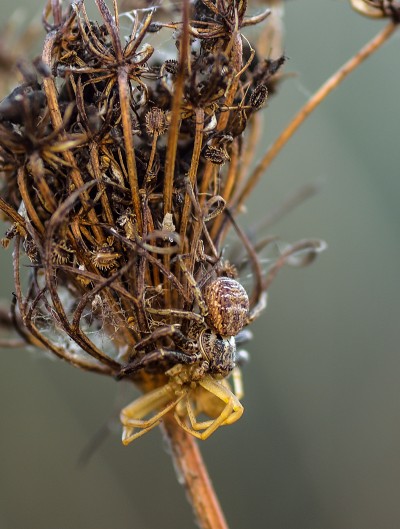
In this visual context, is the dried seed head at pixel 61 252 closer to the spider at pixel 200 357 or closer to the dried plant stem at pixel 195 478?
the spider at pixel 200 357

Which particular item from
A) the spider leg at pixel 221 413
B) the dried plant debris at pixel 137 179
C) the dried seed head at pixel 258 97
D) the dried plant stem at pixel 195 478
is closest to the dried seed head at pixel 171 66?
the dried plant debris at pixel 137 179

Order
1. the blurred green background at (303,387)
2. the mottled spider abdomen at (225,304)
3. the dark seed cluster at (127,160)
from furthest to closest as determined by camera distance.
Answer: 1. the blurred green background at (303,387)
2. the mottled spider abdomen at (225,304)
3. the dark seed cluster at (127,160)

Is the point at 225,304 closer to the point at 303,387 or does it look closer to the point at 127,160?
the point at 127,160

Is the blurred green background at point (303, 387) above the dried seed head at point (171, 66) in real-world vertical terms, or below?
below

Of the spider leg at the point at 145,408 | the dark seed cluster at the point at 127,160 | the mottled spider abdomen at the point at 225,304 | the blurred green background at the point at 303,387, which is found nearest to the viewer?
the dark seed cluster at the point at 127,160

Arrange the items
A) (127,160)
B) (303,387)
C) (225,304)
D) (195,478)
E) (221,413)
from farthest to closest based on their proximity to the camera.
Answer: (303,387), (195,478), (221,413), (225,304), (127,160)

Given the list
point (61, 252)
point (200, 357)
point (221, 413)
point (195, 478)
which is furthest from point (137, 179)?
point (195, 478)

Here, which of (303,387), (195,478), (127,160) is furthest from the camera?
(303,387)

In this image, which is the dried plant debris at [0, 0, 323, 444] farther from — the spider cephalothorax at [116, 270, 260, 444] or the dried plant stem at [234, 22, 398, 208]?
the dried plant stem at [234, 22, 398, 208]
